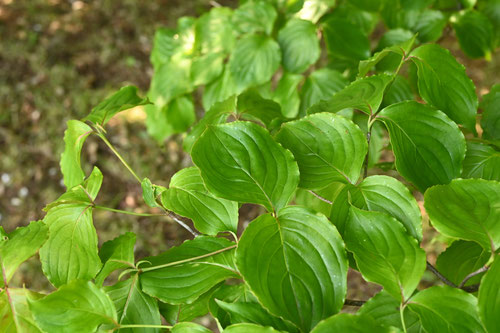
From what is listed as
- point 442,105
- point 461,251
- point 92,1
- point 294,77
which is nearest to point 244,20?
point 294,77

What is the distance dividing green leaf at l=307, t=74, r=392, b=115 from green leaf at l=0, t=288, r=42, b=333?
71cm

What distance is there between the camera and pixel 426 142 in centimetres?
92

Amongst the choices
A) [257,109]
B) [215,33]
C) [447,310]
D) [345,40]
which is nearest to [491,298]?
[447,310]

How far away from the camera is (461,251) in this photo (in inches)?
40.0

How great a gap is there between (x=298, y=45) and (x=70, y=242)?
992 mm

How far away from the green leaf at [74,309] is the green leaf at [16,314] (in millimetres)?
57

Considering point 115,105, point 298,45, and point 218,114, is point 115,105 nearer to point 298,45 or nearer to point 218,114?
point 218,114

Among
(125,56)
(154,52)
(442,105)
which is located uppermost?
(442,105)

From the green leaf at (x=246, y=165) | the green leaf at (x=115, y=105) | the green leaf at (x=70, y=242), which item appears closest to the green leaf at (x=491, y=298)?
the green leaf at (x=246, y=165)

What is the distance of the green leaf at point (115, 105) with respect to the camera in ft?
3.66

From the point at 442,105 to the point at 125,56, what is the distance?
3.41 m

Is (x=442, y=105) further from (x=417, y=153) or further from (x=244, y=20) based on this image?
(x=244, y=20)

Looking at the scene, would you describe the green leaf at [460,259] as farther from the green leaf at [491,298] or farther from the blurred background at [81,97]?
the blurred background at [81,97]

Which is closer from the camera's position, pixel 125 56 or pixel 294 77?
pixel 294 77
